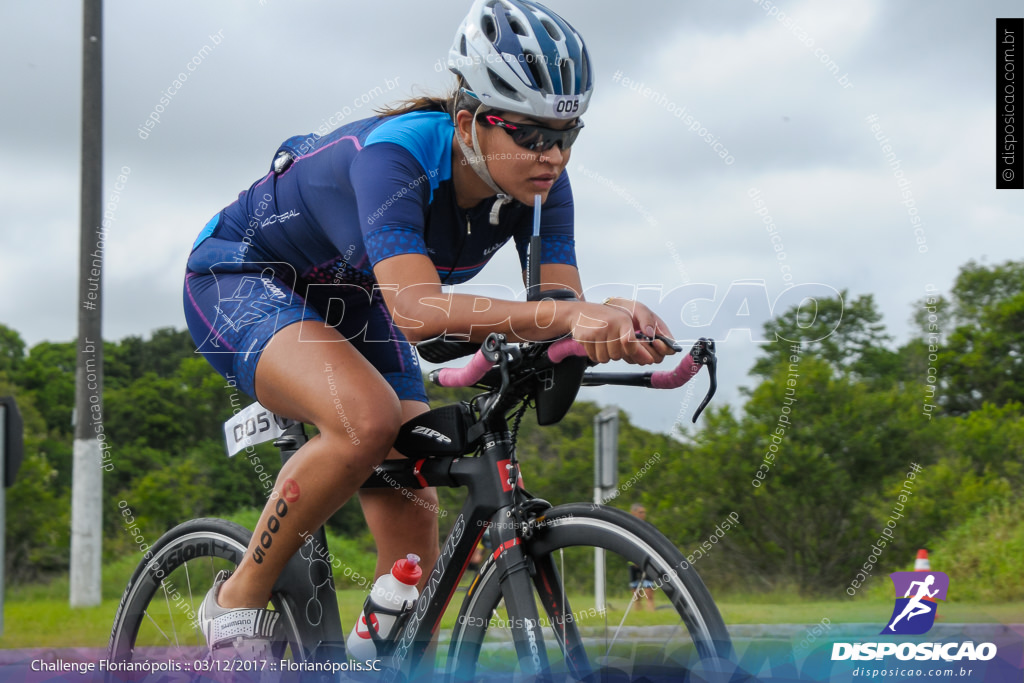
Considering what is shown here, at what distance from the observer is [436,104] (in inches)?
97.1

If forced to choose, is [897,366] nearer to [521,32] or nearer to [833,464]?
[833,464]

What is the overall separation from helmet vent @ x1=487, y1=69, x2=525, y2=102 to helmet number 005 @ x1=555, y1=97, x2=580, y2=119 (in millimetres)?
82

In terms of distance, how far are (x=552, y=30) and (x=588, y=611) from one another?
1.38 m

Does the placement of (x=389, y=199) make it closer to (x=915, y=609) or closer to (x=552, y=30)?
(x=552, y=30)

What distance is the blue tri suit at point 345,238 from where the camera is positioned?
2092mm

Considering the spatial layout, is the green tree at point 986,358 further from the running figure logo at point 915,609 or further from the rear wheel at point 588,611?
the rear wheel at point 588,611

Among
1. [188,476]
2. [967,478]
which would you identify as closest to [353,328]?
[967,478]

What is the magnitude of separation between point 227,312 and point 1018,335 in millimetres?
10894

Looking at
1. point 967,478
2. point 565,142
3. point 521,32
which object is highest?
point 521,32

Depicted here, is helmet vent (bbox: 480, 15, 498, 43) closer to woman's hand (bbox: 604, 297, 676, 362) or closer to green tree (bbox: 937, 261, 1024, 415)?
woman's hand (bbox: 604, 297, 676, 362)

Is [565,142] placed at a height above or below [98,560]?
above

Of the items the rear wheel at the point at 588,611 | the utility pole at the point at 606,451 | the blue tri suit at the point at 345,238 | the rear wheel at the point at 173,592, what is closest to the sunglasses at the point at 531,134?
the blue tri suit at the point at 345,238

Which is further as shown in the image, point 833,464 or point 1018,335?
point 1018,335

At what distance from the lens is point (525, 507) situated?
6.83 feet
